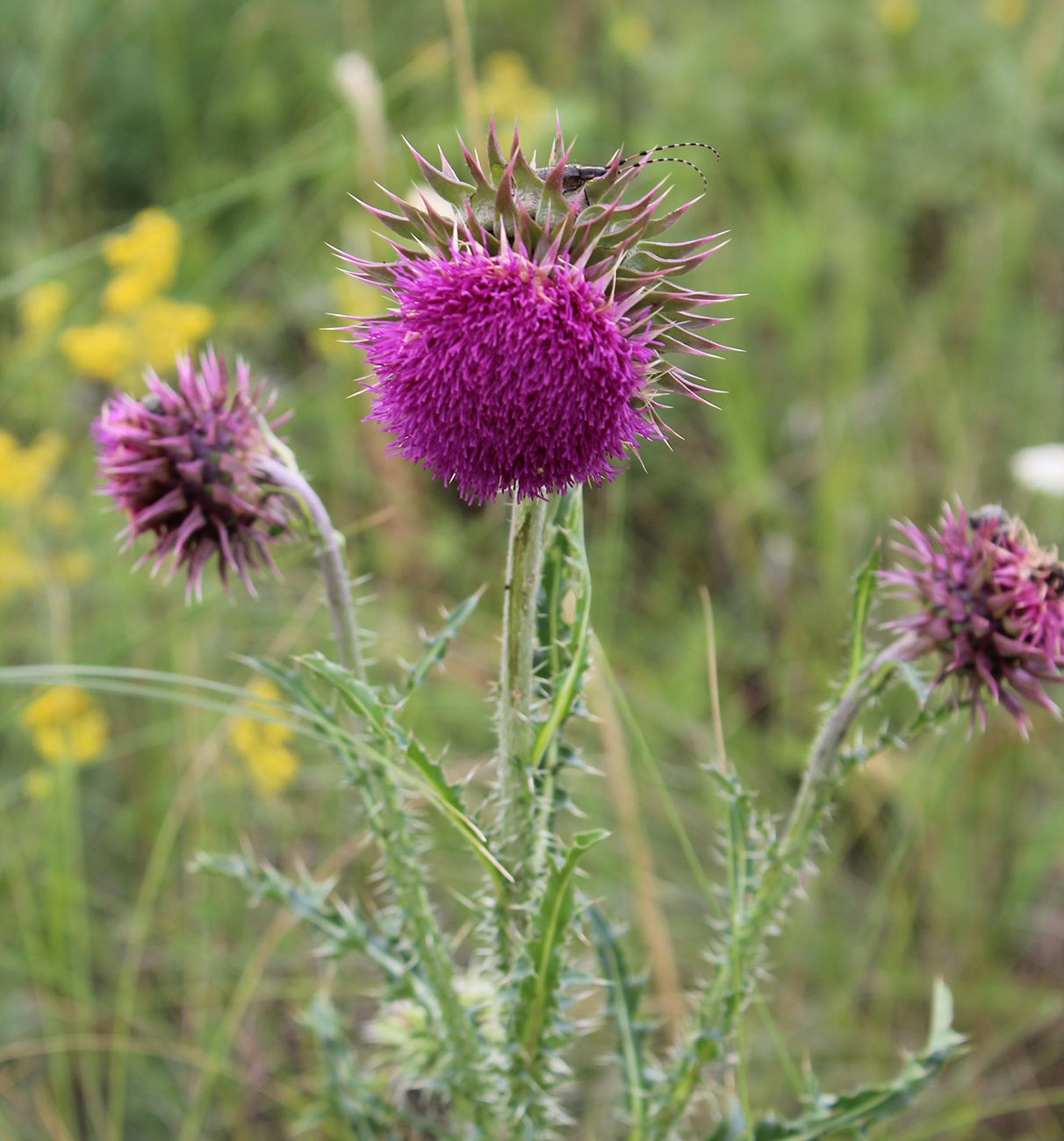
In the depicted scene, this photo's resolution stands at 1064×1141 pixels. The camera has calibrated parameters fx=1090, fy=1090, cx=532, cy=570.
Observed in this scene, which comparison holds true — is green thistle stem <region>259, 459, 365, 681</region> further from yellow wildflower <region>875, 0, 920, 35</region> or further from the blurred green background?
yellow wildflower <region>875, 0, 920, 35</region>

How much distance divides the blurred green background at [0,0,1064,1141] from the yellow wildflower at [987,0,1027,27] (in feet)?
0.07

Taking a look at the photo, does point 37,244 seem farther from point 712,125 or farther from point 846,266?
point 846,266

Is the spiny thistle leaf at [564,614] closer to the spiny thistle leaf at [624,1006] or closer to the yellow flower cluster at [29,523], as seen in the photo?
the spiny thistle leaf at [624,1006]

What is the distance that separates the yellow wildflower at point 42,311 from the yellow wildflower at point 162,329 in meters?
0.36

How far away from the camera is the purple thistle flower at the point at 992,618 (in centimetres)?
229

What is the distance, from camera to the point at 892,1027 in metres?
4.00

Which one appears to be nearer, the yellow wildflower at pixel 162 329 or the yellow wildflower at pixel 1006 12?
the yellow wildflower at pixel 162 329

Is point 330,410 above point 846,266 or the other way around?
the other way around

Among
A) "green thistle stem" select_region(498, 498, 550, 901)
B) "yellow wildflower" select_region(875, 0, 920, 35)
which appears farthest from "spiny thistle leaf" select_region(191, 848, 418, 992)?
"yellow wildflower" select_region(875, 0, 920, 35)

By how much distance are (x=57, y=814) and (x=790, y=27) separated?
585 centimetres

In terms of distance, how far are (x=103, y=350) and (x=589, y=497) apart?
2.38 metres

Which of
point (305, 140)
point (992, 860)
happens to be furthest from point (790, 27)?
point (992, 860)

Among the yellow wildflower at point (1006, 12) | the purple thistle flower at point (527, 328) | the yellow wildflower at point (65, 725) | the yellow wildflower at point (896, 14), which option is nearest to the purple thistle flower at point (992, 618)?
the purple thistle flower at point (527, 328)

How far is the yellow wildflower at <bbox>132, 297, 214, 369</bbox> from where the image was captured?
4.90m
